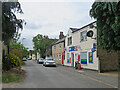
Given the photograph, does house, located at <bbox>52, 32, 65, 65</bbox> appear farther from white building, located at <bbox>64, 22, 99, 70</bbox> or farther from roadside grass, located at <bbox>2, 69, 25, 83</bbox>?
roadside grass, located at <bbox>2, 69, 25, 83</bbox>

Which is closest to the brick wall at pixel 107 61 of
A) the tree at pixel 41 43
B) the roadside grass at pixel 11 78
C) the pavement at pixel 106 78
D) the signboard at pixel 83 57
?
the pavement at pixel 106 78

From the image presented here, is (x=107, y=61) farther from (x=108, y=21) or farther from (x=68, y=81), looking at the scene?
(x=108, y=21)

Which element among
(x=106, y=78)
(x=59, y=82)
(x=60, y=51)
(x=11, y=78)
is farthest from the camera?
(x=60, y=51)

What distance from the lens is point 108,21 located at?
937 centimetres

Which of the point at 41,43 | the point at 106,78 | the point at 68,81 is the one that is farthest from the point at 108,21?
the point at 41,43

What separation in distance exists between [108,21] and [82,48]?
13.0 meters

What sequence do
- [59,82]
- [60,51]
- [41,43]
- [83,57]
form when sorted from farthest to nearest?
[41,43] → [60,51] → [83,57] → [59,82]

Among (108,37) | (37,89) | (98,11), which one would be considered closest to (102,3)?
(98,11)

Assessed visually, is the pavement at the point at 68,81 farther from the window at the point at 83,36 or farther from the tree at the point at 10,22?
the window at the point at 83,36

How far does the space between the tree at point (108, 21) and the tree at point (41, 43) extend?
4743cm

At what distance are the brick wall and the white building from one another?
565mm

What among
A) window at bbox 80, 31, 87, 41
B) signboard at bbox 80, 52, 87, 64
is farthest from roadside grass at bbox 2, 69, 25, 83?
window at bbox 80, 31, 87, 41

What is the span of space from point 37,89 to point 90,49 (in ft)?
41.7

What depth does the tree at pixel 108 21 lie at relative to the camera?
8.66 meters
